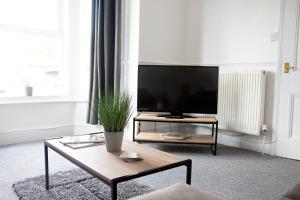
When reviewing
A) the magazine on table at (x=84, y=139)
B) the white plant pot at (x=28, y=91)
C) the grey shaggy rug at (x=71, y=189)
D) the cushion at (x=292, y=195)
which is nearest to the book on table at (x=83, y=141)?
the magazine on table at (x=84, y=139)

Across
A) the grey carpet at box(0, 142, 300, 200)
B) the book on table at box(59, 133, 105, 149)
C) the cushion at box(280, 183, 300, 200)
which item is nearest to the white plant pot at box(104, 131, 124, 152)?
the book on table at box(59, 133, 105, 149)

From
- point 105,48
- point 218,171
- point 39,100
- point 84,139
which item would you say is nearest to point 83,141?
point 84,139

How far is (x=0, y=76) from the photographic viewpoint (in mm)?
3812

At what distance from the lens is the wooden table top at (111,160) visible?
4.97 feet

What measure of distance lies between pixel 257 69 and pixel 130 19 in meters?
1.76

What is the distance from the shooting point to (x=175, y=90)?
3539mm

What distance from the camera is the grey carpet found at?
7.58ft

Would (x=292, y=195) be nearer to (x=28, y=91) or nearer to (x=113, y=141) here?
(x=113, y=141)

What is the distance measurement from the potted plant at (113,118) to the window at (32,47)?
8.31 ft

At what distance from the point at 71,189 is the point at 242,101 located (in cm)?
229

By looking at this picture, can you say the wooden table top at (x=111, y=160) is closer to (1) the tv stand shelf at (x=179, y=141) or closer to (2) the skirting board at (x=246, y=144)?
(1) the tv stand shelf at (x=179, y=141)

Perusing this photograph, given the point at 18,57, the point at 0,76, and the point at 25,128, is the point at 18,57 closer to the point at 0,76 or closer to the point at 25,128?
the point at 0,76

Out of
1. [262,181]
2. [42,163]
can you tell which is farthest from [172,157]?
[42,163]

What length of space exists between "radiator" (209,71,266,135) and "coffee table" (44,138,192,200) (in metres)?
1.90
